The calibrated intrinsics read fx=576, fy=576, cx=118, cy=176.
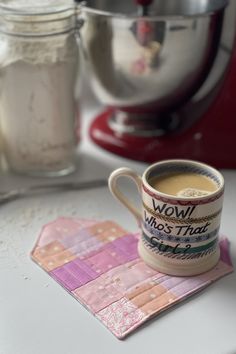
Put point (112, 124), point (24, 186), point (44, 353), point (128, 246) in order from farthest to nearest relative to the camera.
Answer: point (112, 124)
point (24, 186)
point (128, 246)
point (44, 353)

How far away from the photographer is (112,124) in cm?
81

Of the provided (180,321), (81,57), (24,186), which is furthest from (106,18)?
(180,321)

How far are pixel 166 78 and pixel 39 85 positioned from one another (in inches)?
6.1

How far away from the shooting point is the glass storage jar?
0.65 meters

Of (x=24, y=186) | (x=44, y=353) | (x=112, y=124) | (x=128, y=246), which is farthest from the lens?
(x=112, y=124)

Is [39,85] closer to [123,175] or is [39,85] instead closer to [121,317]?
[123,175]

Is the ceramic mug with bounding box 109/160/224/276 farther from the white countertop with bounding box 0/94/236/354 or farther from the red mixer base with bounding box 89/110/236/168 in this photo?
the red mixer base with bounding box 89/110/236/168

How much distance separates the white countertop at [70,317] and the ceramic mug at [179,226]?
0.10 ft

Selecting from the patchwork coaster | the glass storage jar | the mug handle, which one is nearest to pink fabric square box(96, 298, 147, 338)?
the patchwork coaster

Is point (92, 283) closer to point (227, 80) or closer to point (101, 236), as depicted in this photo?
point (101, 236)

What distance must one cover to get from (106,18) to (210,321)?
1.21 feet

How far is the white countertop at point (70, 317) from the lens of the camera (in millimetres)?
477

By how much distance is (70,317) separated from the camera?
1.67 ft

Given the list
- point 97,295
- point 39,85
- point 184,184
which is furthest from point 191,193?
point 39,85
